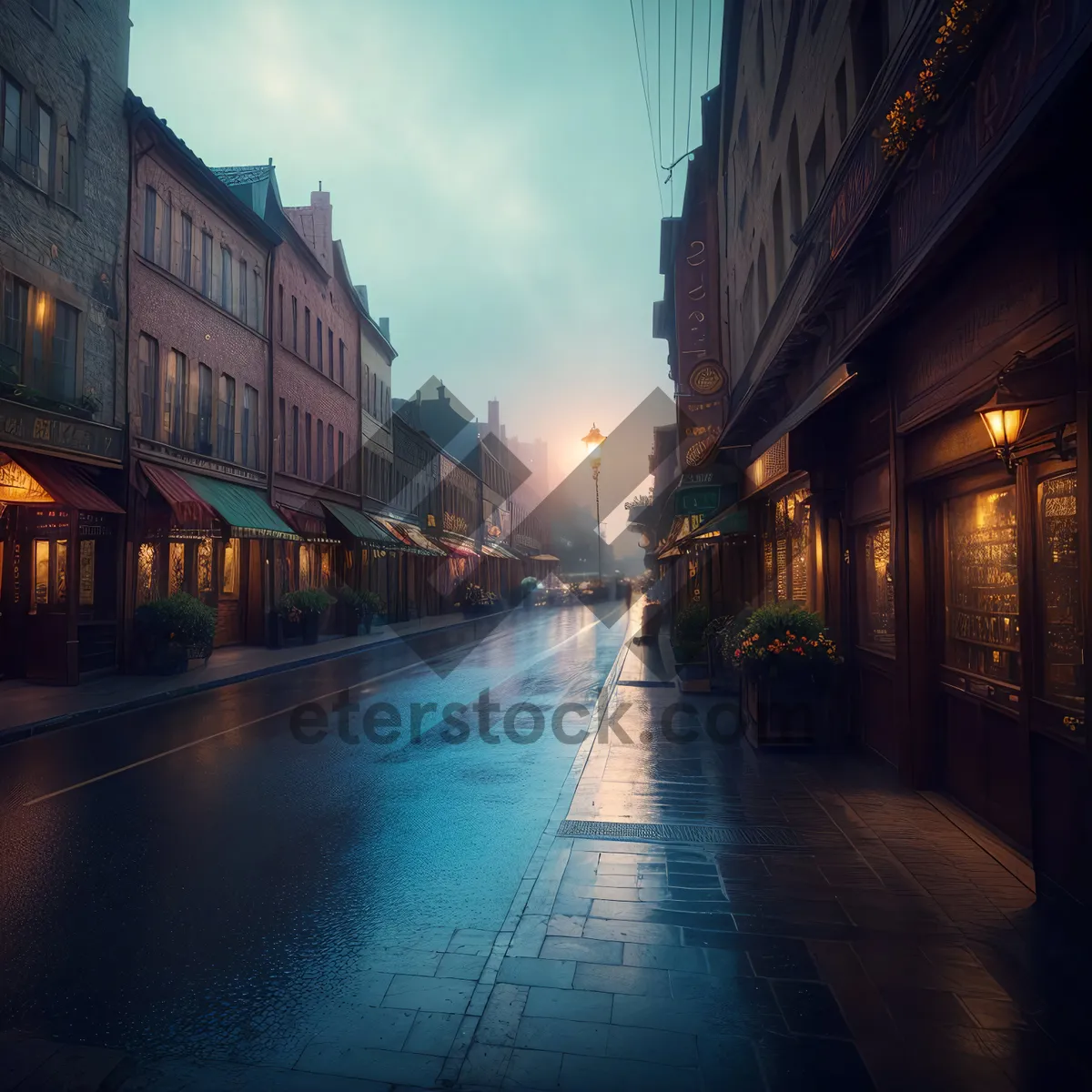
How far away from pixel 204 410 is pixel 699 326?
12555 millimetres

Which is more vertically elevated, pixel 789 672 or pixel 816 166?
pixel 816 166

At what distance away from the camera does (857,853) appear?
5.55 metres

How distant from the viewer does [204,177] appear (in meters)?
20.8

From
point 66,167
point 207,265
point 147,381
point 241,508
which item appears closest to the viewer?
point 66,167

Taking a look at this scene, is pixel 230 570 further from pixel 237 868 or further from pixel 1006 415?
pixel 1006 415

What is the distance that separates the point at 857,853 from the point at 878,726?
9.23 ft

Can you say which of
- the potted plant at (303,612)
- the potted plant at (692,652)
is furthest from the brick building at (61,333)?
the potted plant at (692,652)

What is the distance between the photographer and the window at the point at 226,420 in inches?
878

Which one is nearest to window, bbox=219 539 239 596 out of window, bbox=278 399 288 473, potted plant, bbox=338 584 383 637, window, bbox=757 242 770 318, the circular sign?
window, bbox=278 399 288 473

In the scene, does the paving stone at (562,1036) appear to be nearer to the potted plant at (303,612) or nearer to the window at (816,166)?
the window at (816,166)

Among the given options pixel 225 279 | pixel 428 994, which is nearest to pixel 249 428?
pixel 225 279

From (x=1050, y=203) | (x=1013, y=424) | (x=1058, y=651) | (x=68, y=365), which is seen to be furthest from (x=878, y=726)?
(x=68, y=365)

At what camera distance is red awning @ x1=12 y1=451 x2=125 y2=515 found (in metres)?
14.3

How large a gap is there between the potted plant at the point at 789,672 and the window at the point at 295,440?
2154cm
